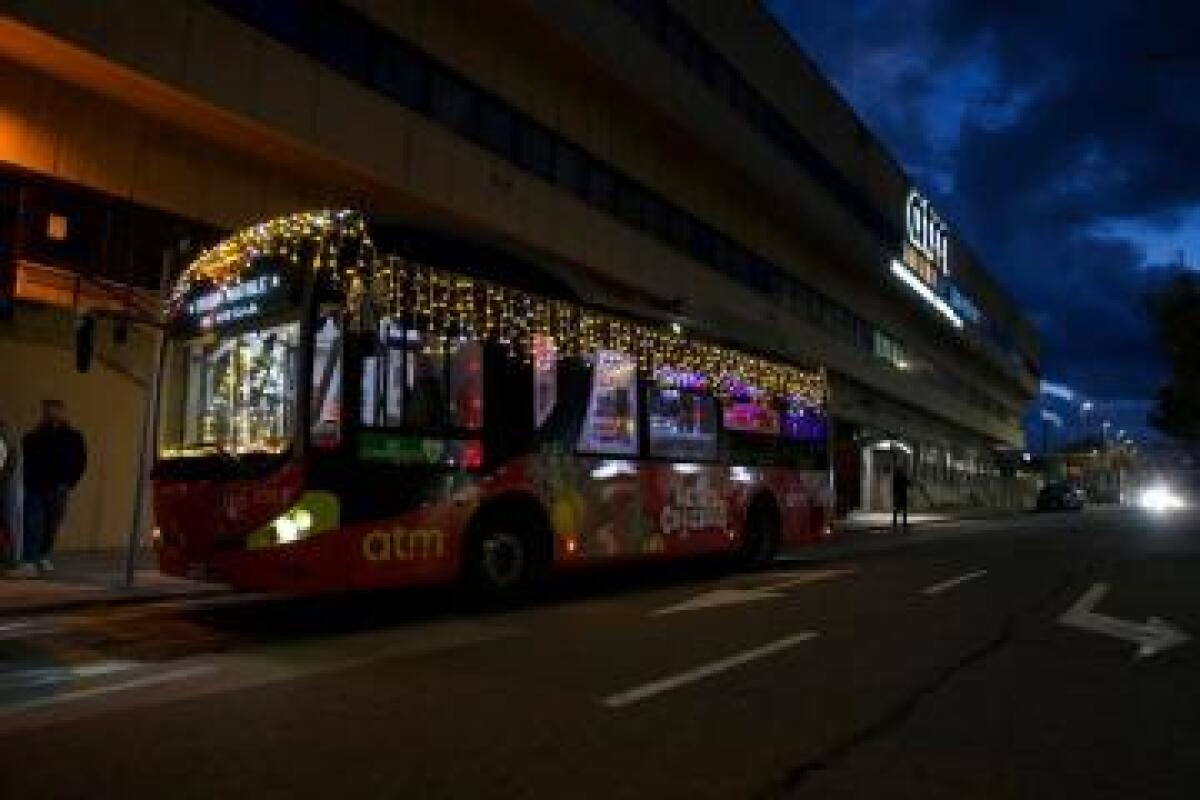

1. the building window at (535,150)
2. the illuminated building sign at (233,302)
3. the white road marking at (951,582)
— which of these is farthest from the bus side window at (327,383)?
the building window at (535,150)

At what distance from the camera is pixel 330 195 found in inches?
851

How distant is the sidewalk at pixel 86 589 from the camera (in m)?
12.0

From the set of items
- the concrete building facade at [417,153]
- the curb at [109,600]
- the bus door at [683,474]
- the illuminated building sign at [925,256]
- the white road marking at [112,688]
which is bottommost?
the white road marking at [112,688]

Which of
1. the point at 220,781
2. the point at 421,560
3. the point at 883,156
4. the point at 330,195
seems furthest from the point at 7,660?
the point at 883,156

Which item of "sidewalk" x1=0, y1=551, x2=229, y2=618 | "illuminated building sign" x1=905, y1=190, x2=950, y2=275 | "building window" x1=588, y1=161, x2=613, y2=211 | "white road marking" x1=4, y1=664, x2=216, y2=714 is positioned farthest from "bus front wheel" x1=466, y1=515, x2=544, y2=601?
"illuminated building sign" x1=905, y1=190, x2=950, y2=275

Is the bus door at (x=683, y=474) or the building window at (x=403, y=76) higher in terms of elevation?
the building window at (x=403, y=76)

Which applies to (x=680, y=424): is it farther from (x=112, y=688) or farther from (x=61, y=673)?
(x=112, y=688)

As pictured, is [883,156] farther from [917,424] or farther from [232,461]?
[232,461]

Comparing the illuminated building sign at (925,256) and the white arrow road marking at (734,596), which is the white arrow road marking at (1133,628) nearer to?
the white arrow road marking at (734,596)

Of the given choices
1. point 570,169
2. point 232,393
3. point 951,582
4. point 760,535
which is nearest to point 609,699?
point 232,393

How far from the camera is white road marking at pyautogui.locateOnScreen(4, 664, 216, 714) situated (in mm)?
7367

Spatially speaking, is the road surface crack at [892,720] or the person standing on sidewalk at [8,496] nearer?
the road surface crack at [892,720]

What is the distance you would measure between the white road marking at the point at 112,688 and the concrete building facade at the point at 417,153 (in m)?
4.83

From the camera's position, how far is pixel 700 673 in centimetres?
851
